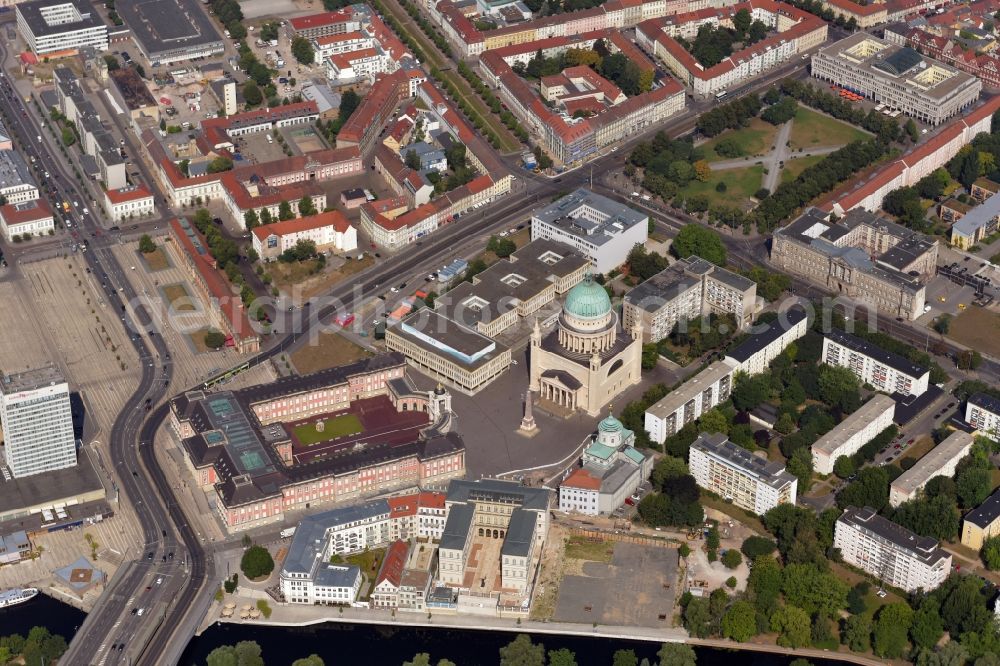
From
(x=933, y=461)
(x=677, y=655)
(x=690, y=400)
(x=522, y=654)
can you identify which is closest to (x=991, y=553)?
(x=933, y=461)

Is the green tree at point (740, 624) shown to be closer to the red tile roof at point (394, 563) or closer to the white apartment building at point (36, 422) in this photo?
the red tile roof at point (394, 563)

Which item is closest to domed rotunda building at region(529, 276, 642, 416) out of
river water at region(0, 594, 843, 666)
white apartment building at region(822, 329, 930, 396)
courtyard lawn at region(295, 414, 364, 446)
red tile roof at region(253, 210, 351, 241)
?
courtyard lawn at region(295, 414, 364, 446)

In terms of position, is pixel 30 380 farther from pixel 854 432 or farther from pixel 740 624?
pixel 854 432

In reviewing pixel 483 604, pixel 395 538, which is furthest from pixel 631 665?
pixel 395 538

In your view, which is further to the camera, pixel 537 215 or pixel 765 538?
pixel 537 215

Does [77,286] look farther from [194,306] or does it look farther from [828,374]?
[828,374]

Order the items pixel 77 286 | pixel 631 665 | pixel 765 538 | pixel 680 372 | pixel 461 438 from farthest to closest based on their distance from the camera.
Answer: pixel 77 286, pixel 680 372, pixel 461 438, pixel 765 538, pixel 631 665
